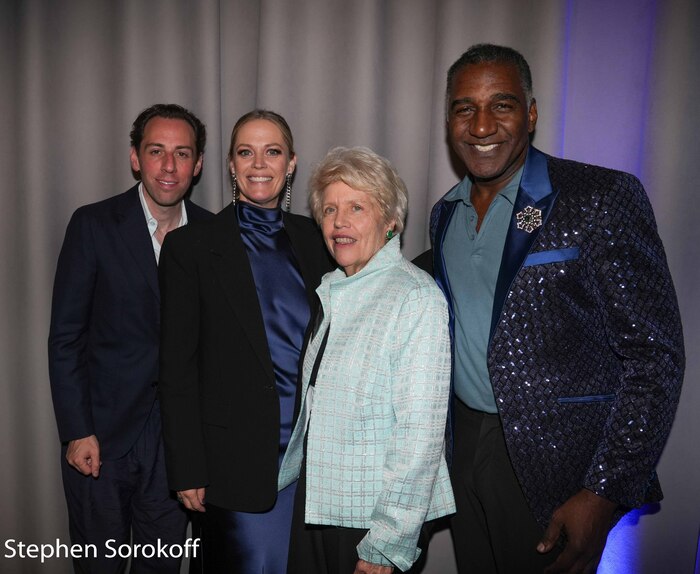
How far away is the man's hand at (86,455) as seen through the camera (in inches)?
81.7

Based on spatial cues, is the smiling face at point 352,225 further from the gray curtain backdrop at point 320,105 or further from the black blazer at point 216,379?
the gray curtain backdrop at point 320,105

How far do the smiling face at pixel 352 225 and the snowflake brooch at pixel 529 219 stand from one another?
37 cm

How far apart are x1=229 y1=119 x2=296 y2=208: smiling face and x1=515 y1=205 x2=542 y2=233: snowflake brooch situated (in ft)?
2.60

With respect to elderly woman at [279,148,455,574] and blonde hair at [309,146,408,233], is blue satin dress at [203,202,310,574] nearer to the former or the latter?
elderly woman at [279,148,455,574]

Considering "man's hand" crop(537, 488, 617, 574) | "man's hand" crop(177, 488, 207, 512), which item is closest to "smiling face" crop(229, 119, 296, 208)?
"man's hand" crop(177, 488, 207, 512)

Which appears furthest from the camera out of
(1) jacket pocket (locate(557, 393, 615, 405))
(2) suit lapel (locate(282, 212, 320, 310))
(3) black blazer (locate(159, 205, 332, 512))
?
(2) suit lapel (locate(282, 212, 320, 310))

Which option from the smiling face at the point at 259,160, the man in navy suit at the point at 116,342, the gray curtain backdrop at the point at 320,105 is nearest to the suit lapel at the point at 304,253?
the smiling face at the point at 259,160

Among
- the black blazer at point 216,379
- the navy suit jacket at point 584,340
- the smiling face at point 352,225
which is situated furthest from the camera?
the black blazer at point 216,379

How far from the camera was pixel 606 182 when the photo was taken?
4.66 feet

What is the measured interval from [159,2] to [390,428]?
6.70 feet

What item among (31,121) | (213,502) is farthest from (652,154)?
(31,121)

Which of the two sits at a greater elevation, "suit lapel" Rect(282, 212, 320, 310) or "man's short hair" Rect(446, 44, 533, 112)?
"man's short hair" Rect(446, 44, 533, 112)

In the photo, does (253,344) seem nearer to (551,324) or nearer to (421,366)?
(421,366)

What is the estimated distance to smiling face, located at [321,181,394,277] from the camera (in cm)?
157
